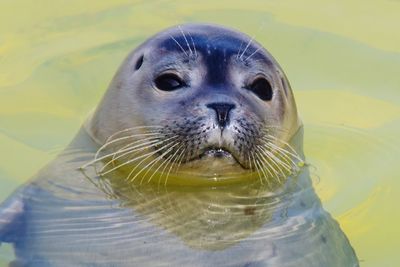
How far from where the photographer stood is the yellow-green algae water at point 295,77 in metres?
5.62

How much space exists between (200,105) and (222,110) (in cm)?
14

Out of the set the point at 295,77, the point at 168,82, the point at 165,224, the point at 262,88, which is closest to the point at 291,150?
the point at 262,88

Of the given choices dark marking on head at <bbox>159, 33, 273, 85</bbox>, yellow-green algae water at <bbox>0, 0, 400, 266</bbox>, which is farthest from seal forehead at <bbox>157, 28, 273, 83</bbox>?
yellow-green algae water at <bbox>0, 0, 400, 266</bbox>

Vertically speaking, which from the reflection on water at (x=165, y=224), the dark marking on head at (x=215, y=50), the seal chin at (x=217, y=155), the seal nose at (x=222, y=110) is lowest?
the reflection on water at (x=165, y=224)

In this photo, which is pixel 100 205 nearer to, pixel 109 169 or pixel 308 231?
pixel 109 169

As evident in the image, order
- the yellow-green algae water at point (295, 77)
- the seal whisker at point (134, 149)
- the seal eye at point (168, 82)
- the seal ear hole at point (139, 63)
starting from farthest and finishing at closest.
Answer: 1. the yellow-green algae water at point (295, 77)
2. the seal ear hole at point (139, 63)
3. the seal eye at point (168, 82)
4. the seal whisker at point (134, 149)

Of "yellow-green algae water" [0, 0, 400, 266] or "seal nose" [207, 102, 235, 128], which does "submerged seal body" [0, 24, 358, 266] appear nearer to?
"seal nose" [207, 102, 235, 128]

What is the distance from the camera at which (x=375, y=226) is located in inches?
213

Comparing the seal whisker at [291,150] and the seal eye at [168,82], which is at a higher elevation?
the seal eye at [168,82]

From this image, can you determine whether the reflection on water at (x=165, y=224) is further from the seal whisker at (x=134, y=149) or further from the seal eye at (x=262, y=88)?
the seal eye at (x=262, y=88)

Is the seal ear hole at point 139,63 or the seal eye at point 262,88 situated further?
the seal ear hole at point 139,63

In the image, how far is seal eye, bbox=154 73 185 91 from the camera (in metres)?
5.18

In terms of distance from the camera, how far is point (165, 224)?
4.87 meters

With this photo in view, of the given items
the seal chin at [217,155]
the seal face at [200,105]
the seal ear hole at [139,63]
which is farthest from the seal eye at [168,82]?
the seal chin at [217,155]
